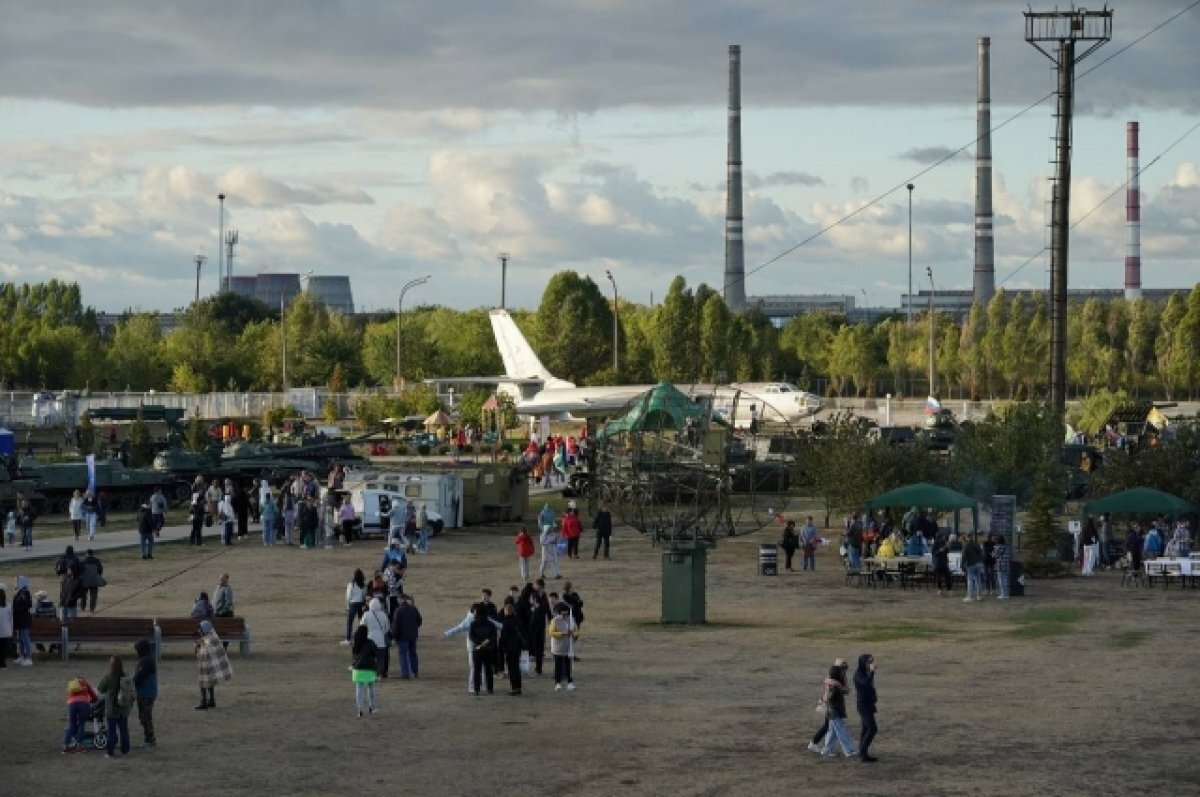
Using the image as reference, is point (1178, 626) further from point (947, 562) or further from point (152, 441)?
point (152, 441)

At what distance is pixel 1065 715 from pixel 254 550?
2510 centimetres

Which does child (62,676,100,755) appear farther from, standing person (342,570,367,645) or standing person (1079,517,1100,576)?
standing person (1079,517,1100,576)

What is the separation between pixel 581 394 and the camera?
303ft

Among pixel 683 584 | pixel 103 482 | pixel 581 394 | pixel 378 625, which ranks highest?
pixel 581 394

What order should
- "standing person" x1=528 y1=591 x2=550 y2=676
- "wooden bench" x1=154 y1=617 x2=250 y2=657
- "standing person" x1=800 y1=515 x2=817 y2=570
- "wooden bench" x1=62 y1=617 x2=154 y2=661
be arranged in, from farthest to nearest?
1. "standing person" x1=800 y1=515 x2=817 y2=570
2. "wooden bench" x1=154 y1=617 x2=250 y2=657
3. "wooden bench" x1=62 y1=617 x2=154 y2=661
4. "standing person" x1=528 y1=591 x2=550 y2=676

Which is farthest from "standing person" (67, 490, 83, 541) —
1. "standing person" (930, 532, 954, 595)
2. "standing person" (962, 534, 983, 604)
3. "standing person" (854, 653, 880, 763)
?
"standing person" (854, 653, 880, 763)

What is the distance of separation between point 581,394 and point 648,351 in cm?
3268

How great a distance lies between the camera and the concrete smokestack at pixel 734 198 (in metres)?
148

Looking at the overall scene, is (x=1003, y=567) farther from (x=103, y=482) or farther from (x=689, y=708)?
(x=103, y=482)

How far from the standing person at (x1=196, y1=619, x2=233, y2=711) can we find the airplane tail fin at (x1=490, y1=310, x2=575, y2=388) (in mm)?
72094

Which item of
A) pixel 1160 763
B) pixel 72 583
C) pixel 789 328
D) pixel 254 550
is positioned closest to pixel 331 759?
pixel 1160 763

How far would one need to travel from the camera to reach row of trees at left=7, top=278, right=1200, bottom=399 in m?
119

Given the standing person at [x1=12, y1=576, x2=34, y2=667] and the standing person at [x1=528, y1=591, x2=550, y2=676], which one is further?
the standing person at [x1=12, y1=576, x2=34, y2=667]

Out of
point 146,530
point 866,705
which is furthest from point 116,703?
point 146,530
